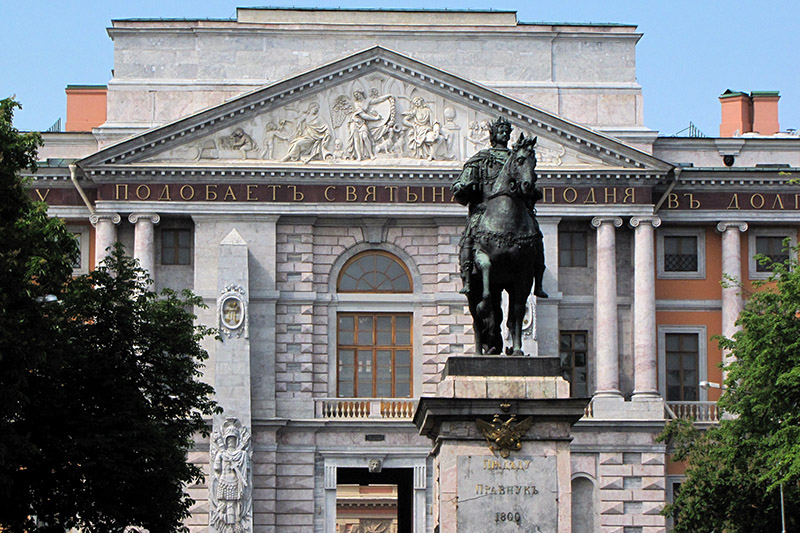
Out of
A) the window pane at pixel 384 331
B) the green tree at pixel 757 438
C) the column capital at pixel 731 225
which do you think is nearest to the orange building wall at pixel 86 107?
the window pane at pixel 384 331

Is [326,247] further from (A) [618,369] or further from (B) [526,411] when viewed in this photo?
(B) [526,411]

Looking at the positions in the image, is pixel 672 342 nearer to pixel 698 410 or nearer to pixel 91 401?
pixel 698 410

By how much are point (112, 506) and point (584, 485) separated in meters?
23.8

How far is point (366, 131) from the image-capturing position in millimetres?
60875

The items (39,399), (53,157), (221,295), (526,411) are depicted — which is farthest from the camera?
(53,157)

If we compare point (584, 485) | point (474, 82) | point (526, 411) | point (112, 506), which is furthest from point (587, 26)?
point (526, 411)

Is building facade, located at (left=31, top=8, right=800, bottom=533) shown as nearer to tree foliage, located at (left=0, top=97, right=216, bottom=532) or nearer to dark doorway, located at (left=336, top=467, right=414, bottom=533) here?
dark doorway, located at (left=336, top=467, right=414, bottom=533)

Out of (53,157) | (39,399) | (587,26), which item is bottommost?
(39,399)

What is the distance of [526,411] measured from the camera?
75.3ft

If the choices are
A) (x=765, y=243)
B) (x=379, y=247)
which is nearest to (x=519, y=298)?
(x=379, y=247)

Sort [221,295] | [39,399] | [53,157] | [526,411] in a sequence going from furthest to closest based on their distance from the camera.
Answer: [53,157] < [221,295] < [39,399] < [526,411]

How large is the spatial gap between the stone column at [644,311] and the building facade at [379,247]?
0.08m

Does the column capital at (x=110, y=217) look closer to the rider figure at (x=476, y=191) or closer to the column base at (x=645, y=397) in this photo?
the column base at (x=645, y=397)

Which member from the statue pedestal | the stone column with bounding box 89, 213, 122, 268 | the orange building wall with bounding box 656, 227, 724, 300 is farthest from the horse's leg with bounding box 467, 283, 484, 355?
the orange building wall with bounding box 656, 227, 724, 300
